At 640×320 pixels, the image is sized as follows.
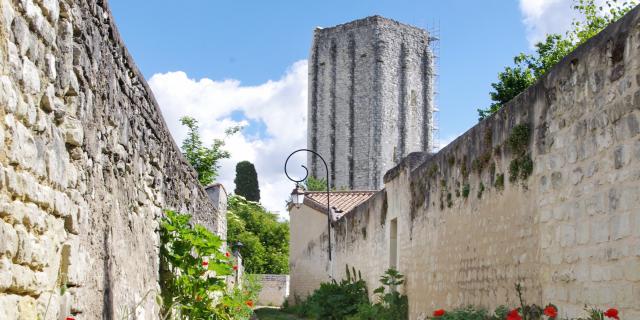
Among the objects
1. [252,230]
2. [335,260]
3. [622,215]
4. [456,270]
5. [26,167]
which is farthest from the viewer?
[252,230]

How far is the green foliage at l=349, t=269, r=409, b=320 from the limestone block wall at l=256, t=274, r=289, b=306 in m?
21.8

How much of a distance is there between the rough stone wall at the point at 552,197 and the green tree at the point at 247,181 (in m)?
50.1

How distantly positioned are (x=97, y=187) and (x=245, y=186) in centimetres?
5649

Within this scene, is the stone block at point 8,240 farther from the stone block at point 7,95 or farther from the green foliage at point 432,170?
the green foliage at point 432,170

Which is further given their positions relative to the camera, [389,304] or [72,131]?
[389,304]

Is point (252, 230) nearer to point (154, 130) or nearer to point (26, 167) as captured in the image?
point (154, 130)

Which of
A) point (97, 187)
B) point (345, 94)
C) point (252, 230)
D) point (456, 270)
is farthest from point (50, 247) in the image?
point (345, 94)

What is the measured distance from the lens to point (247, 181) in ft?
201

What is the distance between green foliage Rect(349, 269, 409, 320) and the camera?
42.0 ft

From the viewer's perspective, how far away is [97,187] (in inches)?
193

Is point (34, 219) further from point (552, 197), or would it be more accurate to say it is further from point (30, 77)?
point (552, 197)

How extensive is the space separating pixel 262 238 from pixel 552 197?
46.7m

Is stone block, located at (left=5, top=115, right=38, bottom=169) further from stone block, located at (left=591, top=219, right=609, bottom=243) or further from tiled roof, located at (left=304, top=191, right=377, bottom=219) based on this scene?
tiled roof, located at (left=304, top=191, right=377, bottom=219)

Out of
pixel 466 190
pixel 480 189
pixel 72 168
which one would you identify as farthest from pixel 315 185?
pixel 72 168
